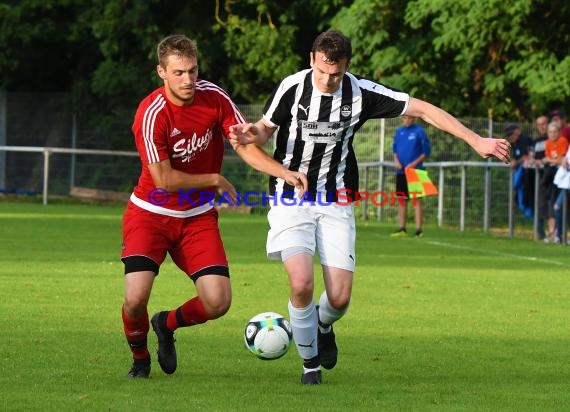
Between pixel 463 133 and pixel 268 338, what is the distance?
1.71 m

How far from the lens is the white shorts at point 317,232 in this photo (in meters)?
9.11

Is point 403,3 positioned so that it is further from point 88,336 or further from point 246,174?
point 88,336

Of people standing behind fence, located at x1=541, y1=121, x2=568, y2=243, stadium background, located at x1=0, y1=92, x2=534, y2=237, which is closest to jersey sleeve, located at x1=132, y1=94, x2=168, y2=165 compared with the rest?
people standing behind fence, located at x1=541, y1=121, x2=568, y2=243

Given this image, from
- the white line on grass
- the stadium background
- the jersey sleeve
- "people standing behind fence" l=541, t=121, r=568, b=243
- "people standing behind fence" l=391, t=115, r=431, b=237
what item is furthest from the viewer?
the stadium background

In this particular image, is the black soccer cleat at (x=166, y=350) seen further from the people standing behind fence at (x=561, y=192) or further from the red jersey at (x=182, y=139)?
the people standing behind fence at (x=561, y=192)

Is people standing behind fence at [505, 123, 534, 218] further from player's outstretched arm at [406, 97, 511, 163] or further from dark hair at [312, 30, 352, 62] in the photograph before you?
dark hair at [312, 30, 352, 62]

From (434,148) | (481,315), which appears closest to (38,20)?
(434,148)

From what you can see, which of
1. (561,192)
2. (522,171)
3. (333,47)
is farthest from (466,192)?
(333,47)

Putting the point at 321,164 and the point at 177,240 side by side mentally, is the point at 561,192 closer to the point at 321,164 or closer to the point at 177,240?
the point at 321,164

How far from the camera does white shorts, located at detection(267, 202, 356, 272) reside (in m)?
9.11

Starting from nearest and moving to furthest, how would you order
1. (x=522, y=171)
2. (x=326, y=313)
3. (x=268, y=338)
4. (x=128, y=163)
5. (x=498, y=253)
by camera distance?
(x=268, y=338), (x=326, y=313), (x=498, y=253), (x=522, y=171), (x=128, y=163)

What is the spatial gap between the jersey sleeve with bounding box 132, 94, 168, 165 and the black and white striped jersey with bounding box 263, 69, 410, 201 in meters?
0.68

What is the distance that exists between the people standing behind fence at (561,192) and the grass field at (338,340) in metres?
2.41

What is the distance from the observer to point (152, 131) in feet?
28.9
